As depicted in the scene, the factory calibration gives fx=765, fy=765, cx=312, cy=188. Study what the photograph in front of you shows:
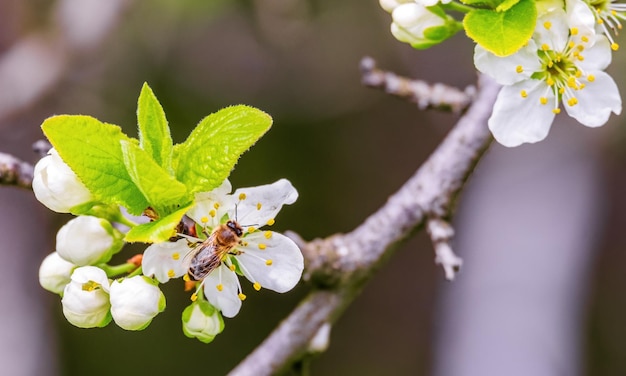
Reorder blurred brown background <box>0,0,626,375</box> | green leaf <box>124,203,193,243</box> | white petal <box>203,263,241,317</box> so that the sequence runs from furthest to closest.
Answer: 1. blurred brown background <box>0,0,626,375</box>
2. white petal <box>203,263,241,317</box>
3. green leaf <box>124,203,193,243</box>

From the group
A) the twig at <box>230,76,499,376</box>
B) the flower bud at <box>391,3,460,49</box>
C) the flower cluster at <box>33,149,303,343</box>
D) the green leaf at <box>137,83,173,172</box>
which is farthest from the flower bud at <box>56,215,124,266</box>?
the flower bud at <box>391,3,460,49</box>

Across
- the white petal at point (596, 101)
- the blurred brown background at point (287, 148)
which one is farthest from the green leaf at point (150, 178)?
the blurred brown background at point (287, 148)

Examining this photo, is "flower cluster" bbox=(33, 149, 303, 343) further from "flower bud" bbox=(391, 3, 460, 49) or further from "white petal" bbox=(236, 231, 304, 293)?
"flower bud" bbox=(391, 3, 460, 49)

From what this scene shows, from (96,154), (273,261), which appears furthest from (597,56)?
(96,154)

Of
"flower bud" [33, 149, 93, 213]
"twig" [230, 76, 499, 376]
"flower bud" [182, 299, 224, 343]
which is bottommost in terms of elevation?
"twig" [230, 76, 499, 376]

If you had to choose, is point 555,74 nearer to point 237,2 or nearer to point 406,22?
point 406,22

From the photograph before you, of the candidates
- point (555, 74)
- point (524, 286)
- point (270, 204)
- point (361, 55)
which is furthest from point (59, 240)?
point (361, 55)

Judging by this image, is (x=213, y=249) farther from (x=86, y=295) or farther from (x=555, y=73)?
(x=555, y=73)
